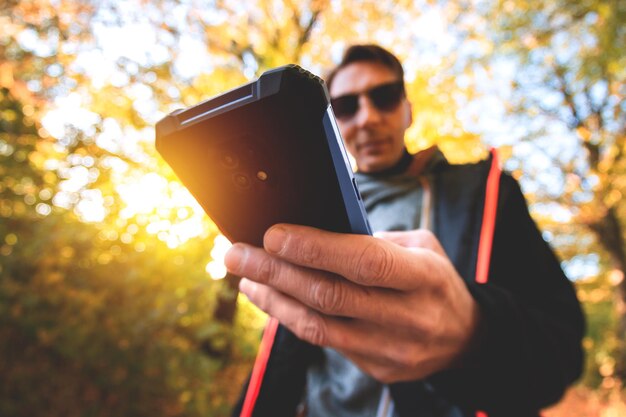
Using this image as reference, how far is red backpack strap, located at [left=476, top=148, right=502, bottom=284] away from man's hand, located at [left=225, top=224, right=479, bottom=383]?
1.11 feet

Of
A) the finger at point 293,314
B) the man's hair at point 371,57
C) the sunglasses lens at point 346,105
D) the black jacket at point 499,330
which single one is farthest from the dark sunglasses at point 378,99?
the finger at point 293,314

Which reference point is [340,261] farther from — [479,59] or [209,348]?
[479,59]

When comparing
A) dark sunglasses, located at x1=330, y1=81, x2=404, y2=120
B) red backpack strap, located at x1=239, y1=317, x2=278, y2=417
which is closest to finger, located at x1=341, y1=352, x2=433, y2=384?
red backpack strap, located at x1=239, y1=317, x2=278, y2=417

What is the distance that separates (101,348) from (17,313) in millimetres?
638

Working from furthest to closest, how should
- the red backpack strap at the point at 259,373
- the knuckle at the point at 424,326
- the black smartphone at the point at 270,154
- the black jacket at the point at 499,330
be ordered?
the red backpack strap at the point at 259,373 < the black jacket at the point at 499,330 < the knuckle at the point at 424,326 < the black smartphone at the point at 270,154

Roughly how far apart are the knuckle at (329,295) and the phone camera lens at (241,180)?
29 cm

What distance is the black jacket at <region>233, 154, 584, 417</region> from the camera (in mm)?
1033

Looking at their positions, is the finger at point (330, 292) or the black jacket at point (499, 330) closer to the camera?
the finger at point (330, 292)

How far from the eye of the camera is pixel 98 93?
412 centimetres

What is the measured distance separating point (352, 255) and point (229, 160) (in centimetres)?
33

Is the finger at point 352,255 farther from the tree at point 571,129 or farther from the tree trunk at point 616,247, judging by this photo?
the tree trunk at point 616,247

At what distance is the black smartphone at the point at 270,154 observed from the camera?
0.58 m

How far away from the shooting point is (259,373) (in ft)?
5.28

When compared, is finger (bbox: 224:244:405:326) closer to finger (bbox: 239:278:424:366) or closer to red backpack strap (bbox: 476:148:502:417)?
finger (bbox: 239:278:424:366)
